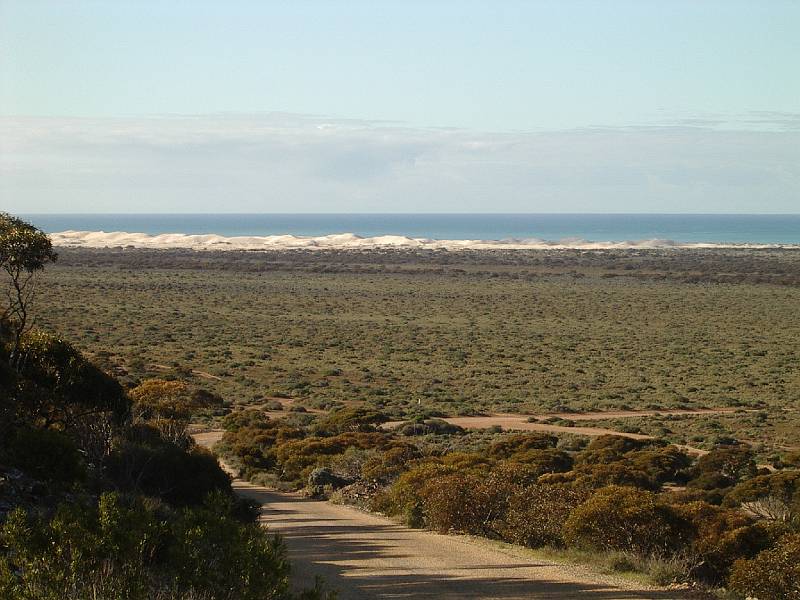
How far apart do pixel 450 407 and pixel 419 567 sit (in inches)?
795

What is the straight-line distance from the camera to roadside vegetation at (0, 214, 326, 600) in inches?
247

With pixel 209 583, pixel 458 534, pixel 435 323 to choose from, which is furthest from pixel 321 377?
pixel 209 583

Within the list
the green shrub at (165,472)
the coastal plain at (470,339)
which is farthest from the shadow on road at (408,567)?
the coastal plain at (470,339)

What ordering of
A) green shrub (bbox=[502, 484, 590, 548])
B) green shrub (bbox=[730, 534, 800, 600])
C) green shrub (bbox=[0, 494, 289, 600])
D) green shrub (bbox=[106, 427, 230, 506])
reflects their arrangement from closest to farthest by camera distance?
green shrub (bbox=[0, 494, 289, 600]) → green shrub (bbox=[730, 534, 800, 600]) → green shrub (bbox=[106, 427, 230, 506]) → green shrub (bbox=[502, 484, 590, 548])

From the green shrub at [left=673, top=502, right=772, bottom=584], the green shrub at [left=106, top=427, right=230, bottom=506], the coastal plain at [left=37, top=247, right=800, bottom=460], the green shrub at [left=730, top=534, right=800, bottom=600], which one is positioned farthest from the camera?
the coastal plain at [left=37, top=247, right=800, bottom=460]

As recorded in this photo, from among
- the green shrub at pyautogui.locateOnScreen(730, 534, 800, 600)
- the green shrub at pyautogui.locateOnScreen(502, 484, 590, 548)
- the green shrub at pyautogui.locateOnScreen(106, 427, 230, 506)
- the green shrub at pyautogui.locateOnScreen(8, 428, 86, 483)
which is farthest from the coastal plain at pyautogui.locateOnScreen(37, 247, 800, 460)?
the green shrub at pyautogui.locateOnScreen(8, 428, 86, 483)

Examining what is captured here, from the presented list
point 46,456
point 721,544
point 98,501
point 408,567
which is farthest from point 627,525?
point 46,456

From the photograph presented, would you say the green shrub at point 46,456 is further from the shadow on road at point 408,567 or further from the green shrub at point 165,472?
the shadow on road at point 408,567

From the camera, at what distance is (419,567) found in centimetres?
1094

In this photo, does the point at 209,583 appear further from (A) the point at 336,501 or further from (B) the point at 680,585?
(A) the point at 336,501

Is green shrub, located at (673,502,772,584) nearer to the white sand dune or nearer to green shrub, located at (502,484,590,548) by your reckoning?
green shrub, located at (502,484,590,548)

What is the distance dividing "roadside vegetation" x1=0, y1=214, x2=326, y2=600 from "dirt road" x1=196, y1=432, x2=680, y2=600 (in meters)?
1.12

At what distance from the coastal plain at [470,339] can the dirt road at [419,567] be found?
41.4 feet

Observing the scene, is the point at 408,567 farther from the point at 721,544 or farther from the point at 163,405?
the point at 163,405
